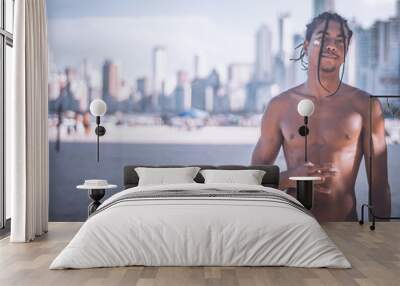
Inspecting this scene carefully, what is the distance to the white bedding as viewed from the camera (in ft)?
16.9

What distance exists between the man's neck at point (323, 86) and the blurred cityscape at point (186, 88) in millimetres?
153

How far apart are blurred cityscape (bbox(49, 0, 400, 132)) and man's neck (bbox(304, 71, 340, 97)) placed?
0.15 meters

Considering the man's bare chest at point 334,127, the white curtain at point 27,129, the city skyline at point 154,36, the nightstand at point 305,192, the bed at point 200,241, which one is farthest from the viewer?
the city skyline at point 154,36

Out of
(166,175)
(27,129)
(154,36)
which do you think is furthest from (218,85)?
(27,129)

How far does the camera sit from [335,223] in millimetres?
8242

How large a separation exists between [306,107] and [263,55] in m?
1.05

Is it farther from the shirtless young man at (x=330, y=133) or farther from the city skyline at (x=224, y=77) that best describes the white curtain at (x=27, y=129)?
the shirtless young man at (x=330, y=133)

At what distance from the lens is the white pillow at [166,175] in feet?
24.8

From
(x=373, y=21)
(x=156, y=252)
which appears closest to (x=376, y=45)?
(x=373, y=21)

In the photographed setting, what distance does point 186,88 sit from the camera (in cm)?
859

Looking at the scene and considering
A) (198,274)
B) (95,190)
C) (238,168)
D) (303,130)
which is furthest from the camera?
(303,130)

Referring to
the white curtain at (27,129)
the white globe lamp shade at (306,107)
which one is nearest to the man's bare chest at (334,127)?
the white globe lamp shade at (306,107)

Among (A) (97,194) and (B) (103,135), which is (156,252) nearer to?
(A) (97,194)

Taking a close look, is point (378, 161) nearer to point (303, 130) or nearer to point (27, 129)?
point (303, 130)
